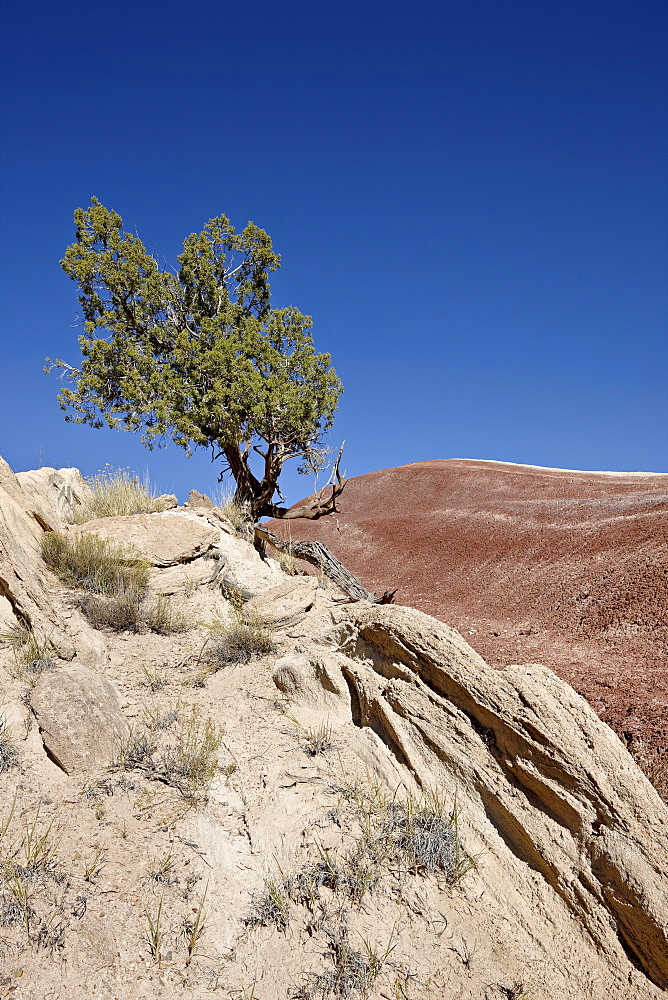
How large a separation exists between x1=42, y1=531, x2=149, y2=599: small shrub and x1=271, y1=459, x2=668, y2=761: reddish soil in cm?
410

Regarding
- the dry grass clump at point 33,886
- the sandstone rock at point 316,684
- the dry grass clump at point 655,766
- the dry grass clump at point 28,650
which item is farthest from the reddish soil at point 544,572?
the dry grass clump at point 28,650

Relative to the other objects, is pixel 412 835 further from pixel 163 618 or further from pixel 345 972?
pixel 163 618

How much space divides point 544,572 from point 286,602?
218 inches

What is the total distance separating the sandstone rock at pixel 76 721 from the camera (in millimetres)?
3129

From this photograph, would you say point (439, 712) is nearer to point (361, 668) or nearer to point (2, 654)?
point (361, 668)

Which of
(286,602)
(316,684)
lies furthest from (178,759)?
(286,602)

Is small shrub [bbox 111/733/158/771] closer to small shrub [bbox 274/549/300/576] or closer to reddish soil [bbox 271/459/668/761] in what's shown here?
reddish soil [bbox 271/459/668/761]

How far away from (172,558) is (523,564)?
6902mm

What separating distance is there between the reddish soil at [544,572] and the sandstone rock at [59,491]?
5.72 metres

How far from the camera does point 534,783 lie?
3.13 m

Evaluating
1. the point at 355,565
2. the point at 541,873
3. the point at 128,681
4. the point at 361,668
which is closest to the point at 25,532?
the point at 128,681

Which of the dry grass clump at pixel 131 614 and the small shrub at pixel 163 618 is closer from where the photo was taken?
the dry grass clump at pixel 131 614

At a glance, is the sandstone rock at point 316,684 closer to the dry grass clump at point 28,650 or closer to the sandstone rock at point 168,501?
the dry grass clump at point 28,650

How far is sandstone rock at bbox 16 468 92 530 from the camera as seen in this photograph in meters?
6.57
